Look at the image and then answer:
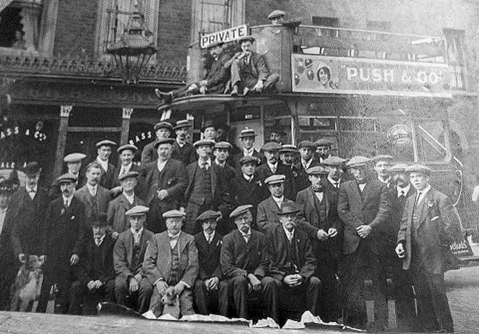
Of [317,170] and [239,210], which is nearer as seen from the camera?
[239,210]

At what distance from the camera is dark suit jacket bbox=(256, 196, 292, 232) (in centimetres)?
364

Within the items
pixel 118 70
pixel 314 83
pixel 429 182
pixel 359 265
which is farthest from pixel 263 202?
pixel 118 70

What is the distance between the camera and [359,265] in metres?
3.62

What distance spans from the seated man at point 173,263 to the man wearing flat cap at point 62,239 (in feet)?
2.43

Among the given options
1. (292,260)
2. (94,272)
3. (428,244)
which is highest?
(428,244)

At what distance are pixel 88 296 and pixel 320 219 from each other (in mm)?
2315

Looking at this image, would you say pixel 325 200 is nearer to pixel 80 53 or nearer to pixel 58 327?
pixel 58 327

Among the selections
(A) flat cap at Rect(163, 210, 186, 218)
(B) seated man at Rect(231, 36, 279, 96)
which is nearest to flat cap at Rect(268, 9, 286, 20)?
(B) seated man at Rect(231, 36, 279, 96)

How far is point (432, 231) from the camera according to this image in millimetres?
3600

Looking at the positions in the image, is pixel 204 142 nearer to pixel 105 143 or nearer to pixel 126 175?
pixel 126 175

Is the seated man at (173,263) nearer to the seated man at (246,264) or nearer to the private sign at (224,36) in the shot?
the seated man at (246,264)

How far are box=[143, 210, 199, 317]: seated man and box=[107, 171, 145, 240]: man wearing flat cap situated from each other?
1.09 ft

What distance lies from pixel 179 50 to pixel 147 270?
7.58 ft

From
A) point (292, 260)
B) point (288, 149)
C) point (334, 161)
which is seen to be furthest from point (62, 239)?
point (334, 161)
